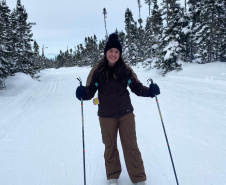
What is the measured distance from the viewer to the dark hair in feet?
9.14

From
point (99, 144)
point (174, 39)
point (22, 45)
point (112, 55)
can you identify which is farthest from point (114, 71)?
point (22, 45)

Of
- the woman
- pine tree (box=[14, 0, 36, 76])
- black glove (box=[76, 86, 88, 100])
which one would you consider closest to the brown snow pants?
the woman

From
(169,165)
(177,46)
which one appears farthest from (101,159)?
(177,46)

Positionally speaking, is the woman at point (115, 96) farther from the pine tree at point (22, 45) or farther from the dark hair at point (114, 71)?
the pine tree at point (22, 45)

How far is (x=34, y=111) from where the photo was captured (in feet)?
26.2

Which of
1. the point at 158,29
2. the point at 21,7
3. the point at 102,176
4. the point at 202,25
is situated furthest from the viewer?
the point at 158,29

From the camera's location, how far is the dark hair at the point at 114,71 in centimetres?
279

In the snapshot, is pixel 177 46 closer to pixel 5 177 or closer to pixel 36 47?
pixel 5 177

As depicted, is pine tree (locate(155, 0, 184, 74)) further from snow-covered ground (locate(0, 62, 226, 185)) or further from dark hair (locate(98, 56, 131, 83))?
dark hair (locate(98, 56, 131, 83))

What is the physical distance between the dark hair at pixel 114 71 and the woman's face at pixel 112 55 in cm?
7

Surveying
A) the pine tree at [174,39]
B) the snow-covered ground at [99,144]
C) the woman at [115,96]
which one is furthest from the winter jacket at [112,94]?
the pine tree at [174,39]

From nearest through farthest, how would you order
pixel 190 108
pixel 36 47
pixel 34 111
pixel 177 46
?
pixel 190 108 → pixel 34 111 → pixel 177 46 → pixel 36 47

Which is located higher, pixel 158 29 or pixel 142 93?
pixel 158 29

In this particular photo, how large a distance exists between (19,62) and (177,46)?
15275 millimetres
